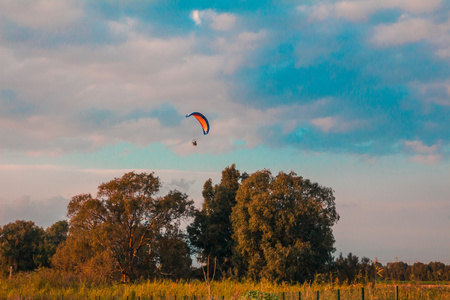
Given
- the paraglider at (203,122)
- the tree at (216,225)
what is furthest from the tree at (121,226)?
the paraglider at (203,122)

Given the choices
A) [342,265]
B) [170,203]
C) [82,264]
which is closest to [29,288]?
[82,264]

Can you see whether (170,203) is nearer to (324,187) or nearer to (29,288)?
(324,187)

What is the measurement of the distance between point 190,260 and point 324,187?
14.1 metres

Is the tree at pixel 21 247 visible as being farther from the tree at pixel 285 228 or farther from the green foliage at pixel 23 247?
the tree at pixel 285 228

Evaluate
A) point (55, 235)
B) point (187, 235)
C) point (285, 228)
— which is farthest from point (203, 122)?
point (55, 235)

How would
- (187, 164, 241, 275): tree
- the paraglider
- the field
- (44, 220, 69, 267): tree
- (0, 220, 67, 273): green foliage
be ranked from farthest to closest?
(44, 220, 69, 267): tree < (0, 220, 67, 273): green foliage < (187, 164, 241, 275): tree < the paraglider < the field

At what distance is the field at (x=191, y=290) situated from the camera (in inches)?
553

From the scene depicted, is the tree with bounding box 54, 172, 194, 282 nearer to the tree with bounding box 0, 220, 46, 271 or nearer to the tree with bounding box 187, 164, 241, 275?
the tree with bounding box 187, 164, 241, 275

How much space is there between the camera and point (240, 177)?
47781 millimetres

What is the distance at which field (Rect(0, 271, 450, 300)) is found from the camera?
46.1 ft

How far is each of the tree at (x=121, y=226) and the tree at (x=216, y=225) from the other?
4.62 m

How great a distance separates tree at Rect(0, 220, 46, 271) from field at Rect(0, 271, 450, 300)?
35.1 m

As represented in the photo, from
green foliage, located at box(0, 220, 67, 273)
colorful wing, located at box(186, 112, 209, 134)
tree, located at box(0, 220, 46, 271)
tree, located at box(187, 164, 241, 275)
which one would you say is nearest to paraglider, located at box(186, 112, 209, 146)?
colorful wing, located at box(186, 112, 209, 134)

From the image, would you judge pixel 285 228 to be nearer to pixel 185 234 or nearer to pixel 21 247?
pixel 185 234
